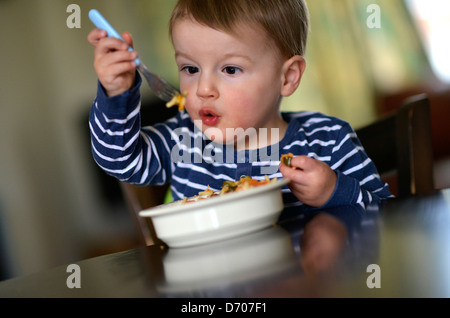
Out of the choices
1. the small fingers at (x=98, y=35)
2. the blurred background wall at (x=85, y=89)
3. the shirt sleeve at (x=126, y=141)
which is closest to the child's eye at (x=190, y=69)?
the shirt sleeve at (x=126, y=141)

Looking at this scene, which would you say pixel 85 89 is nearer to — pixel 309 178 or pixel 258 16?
pixel 258 16

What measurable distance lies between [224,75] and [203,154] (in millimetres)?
222

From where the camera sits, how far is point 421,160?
1.09 m

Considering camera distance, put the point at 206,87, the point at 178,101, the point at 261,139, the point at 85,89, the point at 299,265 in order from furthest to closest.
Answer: the point at 85,89 < the point at 261,139 < the point at 206,87 < the point at 178,101 < the point at 299,265

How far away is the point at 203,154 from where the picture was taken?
1.20 meters

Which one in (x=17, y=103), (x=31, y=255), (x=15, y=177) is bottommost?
(x=31, y=255)

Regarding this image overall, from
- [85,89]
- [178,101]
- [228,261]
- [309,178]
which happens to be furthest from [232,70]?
[85,89]

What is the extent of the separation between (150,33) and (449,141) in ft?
8.42

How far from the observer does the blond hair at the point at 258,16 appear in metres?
1.02

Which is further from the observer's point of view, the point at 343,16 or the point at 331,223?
the point at 343,16

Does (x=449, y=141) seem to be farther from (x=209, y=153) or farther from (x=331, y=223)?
(x=331, y=223)

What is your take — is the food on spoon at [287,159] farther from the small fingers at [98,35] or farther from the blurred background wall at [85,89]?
the blurred background wall at [85,89]
